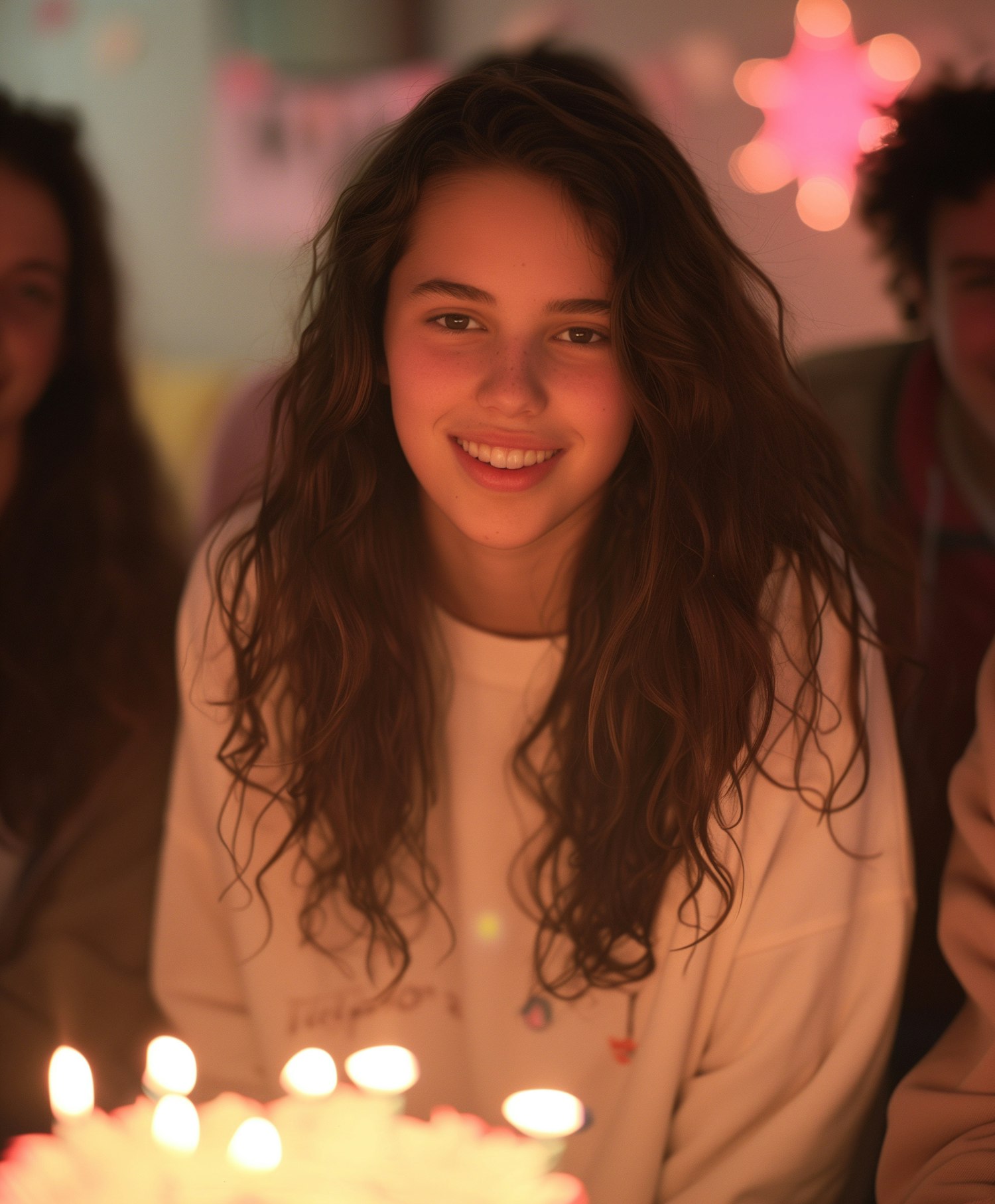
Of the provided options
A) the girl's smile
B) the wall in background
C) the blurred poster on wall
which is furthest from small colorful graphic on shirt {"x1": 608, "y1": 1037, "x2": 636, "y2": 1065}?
the blurred poster on wall

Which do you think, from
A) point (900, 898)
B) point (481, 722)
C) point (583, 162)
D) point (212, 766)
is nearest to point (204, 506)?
point (212, 766)

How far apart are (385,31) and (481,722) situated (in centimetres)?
193

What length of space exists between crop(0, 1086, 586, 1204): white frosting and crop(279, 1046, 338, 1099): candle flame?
2cm

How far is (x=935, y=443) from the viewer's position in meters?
1.49

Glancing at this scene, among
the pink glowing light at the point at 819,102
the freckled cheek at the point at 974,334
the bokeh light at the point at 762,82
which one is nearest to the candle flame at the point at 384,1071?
the freckled cheek at the point at 974,334

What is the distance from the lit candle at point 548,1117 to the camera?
2.60 ft

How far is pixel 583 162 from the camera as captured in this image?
99 centimetres

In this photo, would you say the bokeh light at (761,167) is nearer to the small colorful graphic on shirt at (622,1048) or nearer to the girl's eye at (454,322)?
the girl's eye at (454,322)

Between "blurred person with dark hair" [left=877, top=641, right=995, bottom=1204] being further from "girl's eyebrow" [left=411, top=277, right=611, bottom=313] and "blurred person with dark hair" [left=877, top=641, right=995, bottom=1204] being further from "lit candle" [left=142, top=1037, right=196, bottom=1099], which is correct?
"lit candle" [left=142, top=1037, right=196, bottom=1099]

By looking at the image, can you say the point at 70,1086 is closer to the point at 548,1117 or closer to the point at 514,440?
the point at 548,1117

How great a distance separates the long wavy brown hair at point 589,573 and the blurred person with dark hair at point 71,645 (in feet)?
0.79

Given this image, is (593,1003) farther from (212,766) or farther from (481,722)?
(212,766)

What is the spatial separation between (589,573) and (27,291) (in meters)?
0.80

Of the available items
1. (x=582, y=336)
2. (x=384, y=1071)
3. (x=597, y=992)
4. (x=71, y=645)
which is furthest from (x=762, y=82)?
(x=384, y=1071)
